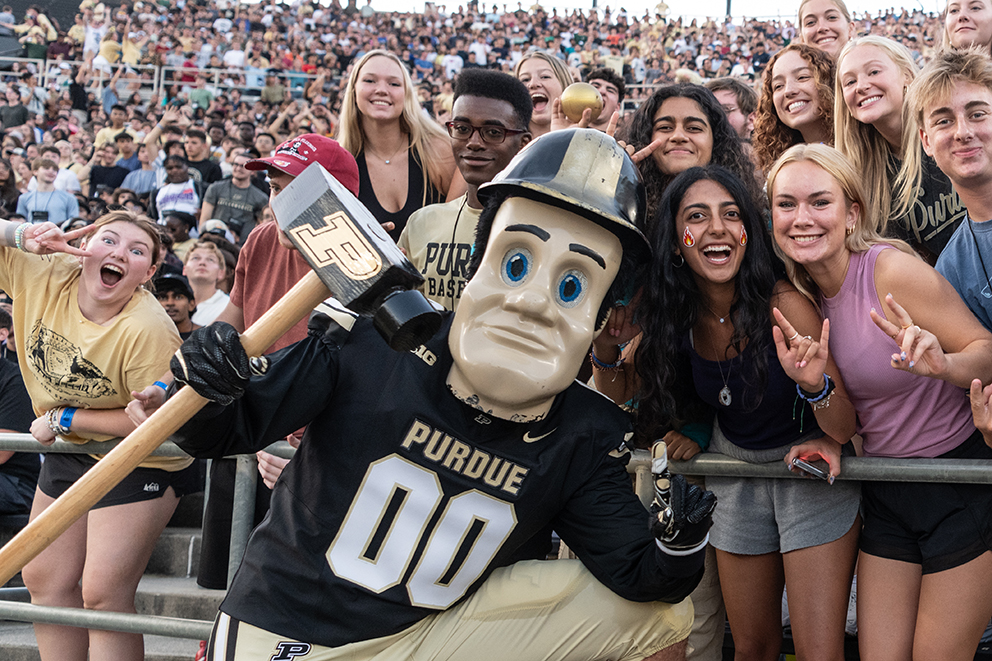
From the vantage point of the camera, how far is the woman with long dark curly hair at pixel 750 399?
2.50 m

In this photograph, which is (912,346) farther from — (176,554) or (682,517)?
(176,554)

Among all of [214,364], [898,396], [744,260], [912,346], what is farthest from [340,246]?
[898,396]

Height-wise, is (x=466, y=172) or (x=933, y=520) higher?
(x=466, y=172)

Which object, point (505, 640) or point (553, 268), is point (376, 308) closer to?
point (553, 268)

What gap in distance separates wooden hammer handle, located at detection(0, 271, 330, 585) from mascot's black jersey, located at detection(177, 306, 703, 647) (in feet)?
0.59

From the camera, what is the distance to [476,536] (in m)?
2.09

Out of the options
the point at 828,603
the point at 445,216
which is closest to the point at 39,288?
Answer: the point at 445,216

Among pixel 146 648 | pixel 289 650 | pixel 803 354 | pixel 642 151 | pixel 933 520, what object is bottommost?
pixel 146 648

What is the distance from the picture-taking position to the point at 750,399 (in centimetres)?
253

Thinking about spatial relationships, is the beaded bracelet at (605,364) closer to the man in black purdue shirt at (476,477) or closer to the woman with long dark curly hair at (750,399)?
the woman with long dark curly hair at (750,399)

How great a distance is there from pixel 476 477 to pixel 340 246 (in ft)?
2.14

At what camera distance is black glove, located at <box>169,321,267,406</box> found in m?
1.77

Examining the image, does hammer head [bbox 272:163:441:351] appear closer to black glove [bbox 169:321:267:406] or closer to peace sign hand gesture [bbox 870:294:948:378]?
black glove [bbox 169:321:267:406]

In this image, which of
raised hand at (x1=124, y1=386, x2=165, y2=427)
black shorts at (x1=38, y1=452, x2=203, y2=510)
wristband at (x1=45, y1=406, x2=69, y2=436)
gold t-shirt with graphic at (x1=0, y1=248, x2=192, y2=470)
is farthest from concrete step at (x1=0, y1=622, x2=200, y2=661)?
raised hand at (x1=124, y1=386, x2=165, y2=427)
